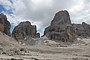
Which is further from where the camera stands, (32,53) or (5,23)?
(5,23)

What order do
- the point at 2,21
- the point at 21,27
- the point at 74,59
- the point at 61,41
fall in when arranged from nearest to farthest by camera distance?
the point at 74,59
the point at 2,21
the point at 61,41
the point at 21,27

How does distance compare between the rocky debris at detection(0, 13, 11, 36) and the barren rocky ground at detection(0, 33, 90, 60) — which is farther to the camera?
the rocky debris at detection(0, 13, 11, 36)

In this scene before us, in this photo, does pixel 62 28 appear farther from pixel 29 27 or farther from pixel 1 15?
pixel 1 15

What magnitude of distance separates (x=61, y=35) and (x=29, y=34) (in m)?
27.8

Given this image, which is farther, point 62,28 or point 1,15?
point 62,28

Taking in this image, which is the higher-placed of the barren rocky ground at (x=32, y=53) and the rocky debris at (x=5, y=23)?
the rocky debris at (x=5, y=23)

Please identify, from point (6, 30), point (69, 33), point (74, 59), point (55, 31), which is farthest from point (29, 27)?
point (74, 59)

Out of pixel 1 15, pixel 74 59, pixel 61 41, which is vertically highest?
pixel 1 15

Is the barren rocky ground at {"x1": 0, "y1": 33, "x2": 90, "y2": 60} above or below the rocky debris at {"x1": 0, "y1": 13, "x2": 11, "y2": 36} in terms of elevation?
below

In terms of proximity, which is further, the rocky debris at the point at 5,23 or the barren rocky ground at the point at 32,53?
the rocky debris at the point at 5,23

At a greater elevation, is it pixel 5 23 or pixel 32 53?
pixel 5 23

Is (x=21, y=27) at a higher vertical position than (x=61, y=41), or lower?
higher

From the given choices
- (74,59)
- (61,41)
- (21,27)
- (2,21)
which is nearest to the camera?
(74,59)

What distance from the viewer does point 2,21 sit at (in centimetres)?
13300
